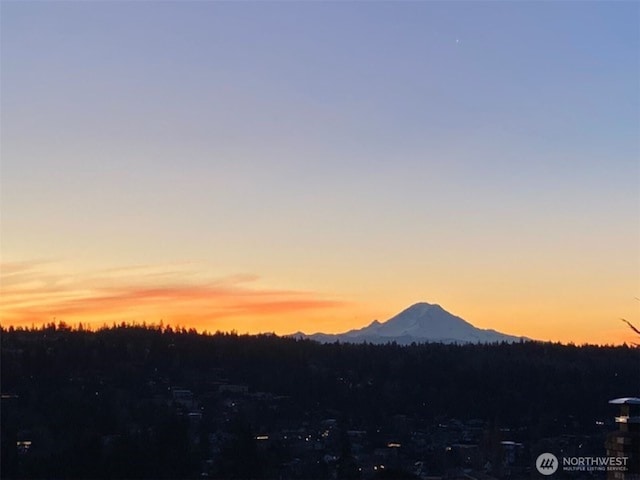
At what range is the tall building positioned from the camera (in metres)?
10.0

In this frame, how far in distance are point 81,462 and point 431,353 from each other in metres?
43.8

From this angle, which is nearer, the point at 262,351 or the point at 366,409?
the point at 366,409

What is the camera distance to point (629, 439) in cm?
1011

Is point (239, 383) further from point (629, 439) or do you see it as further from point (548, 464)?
point (629, 439)

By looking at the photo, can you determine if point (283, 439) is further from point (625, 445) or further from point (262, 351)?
point (625, 445)

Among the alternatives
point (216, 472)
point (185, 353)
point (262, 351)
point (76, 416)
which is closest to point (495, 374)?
point (262, 351)

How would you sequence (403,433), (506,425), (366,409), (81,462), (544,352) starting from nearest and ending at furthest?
(81,462) < (403,433) < (506,425) < (366,409) < (544,352)

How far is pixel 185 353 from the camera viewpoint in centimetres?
5966

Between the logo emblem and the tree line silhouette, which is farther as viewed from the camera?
the tree line silhouette

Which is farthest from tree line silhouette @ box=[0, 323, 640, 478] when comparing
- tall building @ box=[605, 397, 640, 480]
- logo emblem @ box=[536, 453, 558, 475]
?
tall building @ box=[605, 397, 640, 480]

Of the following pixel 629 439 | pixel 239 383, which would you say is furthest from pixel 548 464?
pixel 239 383

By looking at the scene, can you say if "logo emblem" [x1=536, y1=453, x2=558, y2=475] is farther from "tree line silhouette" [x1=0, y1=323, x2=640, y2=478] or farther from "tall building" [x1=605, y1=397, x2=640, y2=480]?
"tree line silhouette" [x1=0, y1=323, x2=640, y2=478]

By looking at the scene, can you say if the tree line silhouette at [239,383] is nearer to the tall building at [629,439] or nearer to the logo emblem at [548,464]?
the logo emblem at [548,464]

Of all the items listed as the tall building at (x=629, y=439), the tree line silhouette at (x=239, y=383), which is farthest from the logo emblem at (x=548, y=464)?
the tree line silhouette at (x=239, y=383)
